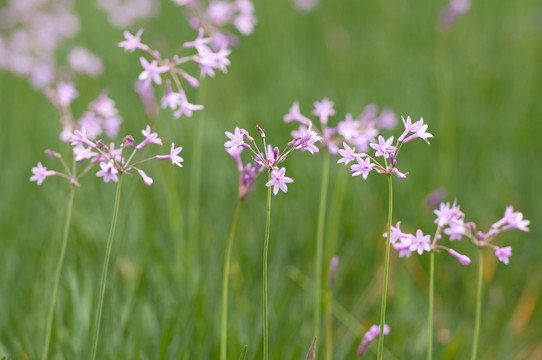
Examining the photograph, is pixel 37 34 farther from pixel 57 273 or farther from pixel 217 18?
pixel 57 273

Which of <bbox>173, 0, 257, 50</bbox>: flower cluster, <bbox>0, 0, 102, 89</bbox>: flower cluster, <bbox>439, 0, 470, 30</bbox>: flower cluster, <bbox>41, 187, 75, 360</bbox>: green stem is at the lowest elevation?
<bbox>41, 187, 75, 360</bbox>: green stem

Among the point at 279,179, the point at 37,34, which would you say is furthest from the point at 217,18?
the point at 37,34

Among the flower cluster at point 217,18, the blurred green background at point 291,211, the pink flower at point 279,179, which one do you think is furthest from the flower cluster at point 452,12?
the pink flower at point 279,179

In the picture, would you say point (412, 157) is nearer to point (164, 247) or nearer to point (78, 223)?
point (164, 247)

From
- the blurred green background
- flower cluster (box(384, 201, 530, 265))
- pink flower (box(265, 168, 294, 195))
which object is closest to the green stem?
the blurred green background

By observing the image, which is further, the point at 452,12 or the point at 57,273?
the point at 452,12

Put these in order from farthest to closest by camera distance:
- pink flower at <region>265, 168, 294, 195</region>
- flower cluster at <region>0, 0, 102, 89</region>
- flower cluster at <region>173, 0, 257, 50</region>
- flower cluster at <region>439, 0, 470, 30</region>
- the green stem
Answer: flower cluster at <region>0, 0, 102, 89</region>, flower cluster at <region>439, 0, 470, 30</region>, flower cluster at <region>173, 0, 257, 50</region>, the green stem, pink flower at <region>265, 168, 294, 195</region>

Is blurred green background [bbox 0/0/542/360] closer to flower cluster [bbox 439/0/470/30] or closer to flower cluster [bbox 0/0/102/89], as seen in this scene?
flower cluster [bbox 0/0/102/89]

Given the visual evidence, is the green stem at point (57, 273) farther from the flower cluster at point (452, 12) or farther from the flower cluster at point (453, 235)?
the flower cluster at point (452, 12)
